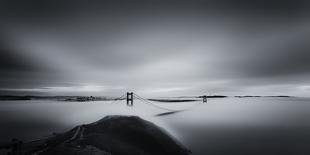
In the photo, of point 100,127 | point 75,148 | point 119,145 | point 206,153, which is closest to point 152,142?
point 119,145

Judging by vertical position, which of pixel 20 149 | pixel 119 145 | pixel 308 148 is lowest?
pixel 308 148

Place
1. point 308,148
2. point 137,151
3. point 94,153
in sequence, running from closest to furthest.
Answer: point 94,153, point 137,151, point 308,148

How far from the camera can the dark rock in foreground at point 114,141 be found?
30.1 feet

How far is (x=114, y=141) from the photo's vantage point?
10453 millimetres

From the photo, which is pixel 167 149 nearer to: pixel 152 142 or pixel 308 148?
pixel 152 142

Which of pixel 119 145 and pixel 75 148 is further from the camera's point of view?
pixel 119 145

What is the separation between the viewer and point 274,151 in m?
17.1

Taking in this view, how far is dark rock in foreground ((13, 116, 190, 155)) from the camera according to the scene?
361 inches

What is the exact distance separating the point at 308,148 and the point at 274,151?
4.20 m

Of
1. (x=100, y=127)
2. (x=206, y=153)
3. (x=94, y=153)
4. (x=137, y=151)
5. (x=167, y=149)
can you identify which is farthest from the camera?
(x=206, y=153)

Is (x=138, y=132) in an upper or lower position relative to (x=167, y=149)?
upper

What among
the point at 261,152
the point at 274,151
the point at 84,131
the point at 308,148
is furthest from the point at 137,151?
the point at 308,148

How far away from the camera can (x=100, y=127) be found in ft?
40.5

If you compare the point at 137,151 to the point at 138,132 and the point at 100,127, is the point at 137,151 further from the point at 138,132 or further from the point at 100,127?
the point at 100,127
